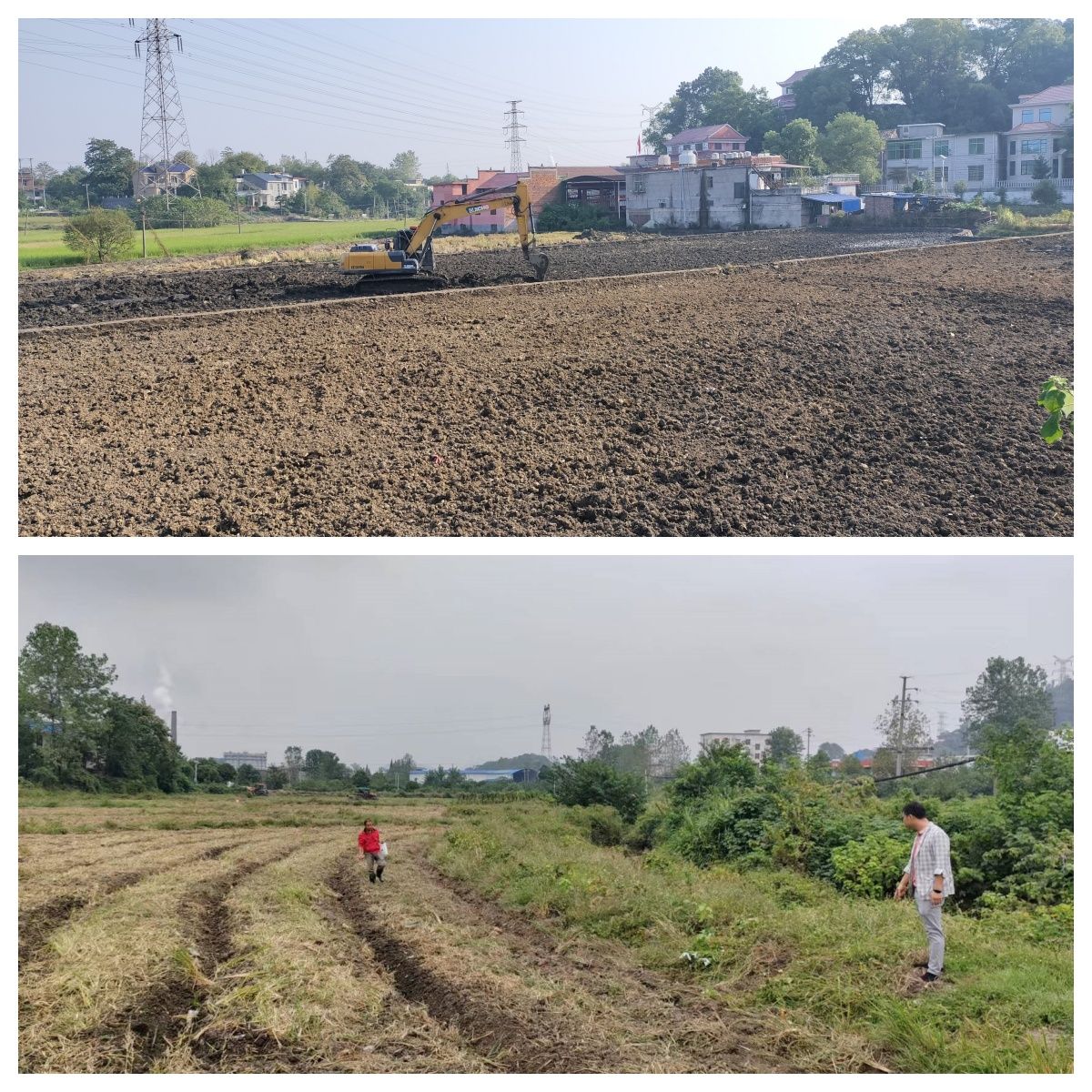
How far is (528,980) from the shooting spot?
5.17 metres

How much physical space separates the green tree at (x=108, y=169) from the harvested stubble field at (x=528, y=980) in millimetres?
17558

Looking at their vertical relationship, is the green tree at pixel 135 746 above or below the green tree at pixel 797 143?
below

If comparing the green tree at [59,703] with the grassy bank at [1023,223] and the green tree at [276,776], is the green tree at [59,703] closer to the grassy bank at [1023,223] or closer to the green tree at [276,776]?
the green tree at [276,776]

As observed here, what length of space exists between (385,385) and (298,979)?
595cm

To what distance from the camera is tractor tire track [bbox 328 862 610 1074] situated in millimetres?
4250

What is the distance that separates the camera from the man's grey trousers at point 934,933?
4719 mm

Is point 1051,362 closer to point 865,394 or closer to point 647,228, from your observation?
point 865,394

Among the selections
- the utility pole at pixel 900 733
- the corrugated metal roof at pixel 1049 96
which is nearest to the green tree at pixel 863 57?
the corrugated metal roof at pixel 1049 96

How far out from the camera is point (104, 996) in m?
4.84

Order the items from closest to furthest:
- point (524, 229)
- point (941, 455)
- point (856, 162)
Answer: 1. point (941, 455)
2. point (524, 229)
3. point (856, 162)

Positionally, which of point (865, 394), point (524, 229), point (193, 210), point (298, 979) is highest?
point (193, 210)

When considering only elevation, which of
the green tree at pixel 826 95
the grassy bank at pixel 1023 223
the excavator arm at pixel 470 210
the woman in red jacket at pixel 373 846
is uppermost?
the green tree at pixel 826 95

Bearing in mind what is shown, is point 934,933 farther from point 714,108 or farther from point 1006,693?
point 714,108
